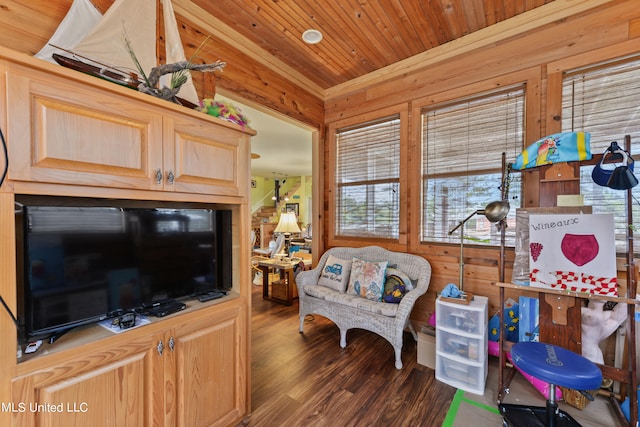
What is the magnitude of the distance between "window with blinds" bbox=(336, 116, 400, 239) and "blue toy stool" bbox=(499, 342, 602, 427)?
171cm

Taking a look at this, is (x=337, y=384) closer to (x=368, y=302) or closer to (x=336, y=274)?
(x=368, y=302)

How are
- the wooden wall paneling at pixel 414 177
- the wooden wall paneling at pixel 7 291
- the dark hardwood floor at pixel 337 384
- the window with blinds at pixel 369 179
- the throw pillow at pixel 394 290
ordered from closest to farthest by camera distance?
the wooden wall paneling at pixel 7 291 → the dark hardwood floor at pixel 337 384 → the throw pillow at pixel 394 290 → the wooden wall paneling at pixel 414 177 → the window with blinds at pixel 369 179

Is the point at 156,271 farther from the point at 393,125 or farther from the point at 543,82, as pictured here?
the point at 543,82

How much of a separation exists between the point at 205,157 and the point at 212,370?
1205 mm

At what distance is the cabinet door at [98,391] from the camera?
95 centimetres

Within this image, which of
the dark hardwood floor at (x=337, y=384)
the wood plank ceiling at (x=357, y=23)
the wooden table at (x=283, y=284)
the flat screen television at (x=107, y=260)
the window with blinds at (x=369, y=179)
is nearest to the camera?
the flat screen television at (x=107, y=260)

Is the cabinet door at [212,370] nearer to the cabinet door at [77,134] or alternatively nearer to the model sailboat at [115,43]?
the cabinet door at [77,134]

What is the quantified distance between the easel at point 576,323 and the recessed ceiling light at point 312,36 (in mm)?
2321

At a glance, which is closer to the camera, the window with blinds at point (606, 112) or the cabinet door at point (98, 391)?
the cabinet door at point (98, 391)

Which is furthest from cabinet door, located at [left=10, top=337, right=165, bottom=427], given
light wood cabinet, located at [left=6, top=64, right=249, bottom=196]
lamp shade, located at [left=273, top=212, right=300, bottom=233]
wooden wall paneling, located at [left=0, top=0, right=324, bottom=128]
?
lamp shade, located at [left=273, top=212, right=300, bottom=233]

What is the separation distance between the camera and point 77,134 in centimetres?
106

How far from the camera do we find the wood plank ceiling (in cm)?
217

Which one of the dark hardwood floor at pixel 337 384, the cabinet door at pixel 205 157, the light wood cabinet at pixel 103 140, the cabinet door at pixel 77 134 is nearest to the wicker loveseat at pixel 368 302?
the dark hardwood floor at pixel 337 384

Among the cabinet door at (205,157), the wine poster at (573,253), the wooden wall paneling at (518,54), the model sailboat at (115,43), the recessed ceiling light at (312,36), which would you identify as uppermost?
the recessed ceiling light at (312,36)
